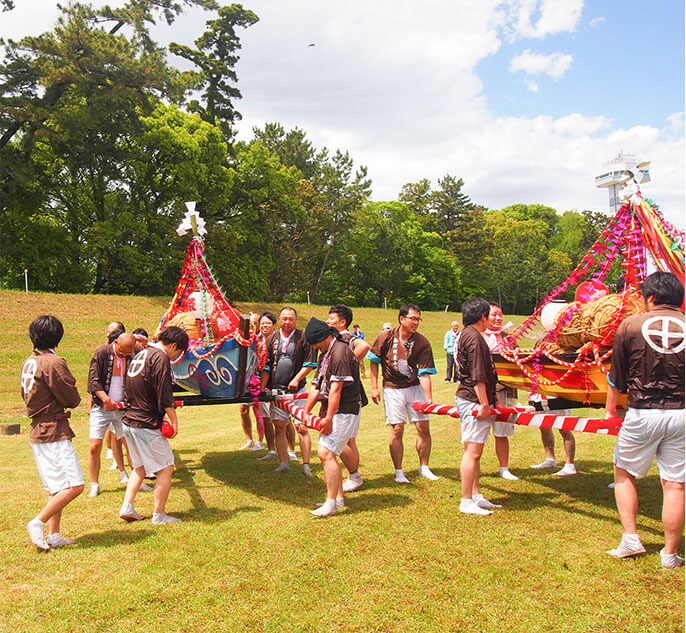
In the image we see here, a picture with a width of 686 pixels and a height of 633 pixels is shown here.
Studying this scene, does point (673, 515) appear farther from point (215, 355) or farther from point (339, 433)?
point (215, 355)

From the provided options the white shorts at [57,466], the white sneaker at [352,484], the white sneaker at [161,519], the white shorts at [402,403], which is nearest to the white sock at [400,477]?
the white sneaker at [352,484]

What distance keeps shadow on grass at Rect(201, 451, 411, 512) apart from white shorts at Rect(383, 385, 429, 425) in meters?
0.75

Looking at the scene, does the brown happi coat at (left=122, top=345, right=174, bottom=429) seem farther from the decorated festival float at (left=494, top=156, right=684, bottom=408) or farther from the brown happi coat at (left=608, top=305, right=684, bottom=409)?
the brown happi coat at (left=608, top=305, right=684, bottom=409)

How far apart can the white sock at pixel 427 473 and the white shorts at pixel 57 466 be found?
148 inches

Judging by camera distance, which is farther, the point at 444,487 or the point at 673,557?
the point at 444,487

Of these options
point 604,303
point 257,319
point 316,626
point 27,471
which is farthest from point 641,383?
point 27,471

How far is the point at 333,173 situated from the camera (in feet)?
146

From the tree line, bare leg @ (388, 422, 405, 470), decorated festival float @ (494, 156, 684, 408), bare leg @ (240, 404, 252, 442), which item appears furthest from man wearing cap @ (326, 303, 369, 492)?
the tree line

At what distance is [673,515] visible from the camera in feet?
13.9

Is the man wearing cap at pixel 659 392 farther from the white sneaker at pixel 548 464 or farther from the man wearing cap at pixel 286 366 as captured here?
the man wearing cap at pixel 286 366

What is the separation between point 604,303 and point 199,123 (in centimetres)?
3183

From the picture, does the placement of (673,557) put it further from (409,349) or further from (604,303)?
(409,349)

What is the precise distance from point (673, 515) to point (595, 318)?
5.54 feet

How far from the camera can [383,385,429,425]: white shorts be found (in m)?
6.90
